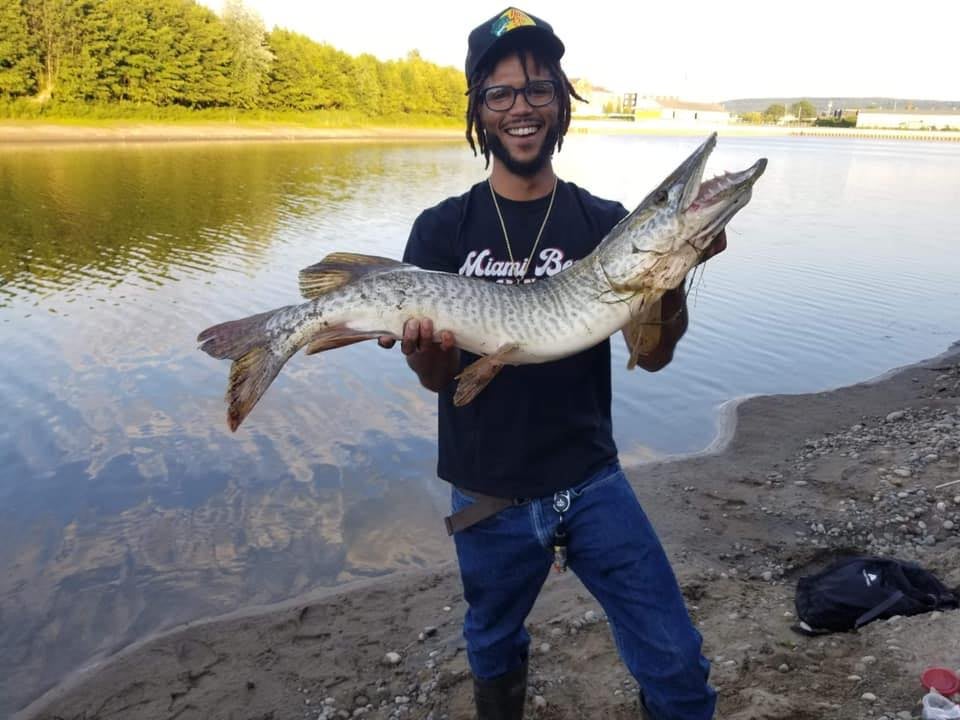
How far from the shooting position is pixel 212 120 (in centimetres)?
5122

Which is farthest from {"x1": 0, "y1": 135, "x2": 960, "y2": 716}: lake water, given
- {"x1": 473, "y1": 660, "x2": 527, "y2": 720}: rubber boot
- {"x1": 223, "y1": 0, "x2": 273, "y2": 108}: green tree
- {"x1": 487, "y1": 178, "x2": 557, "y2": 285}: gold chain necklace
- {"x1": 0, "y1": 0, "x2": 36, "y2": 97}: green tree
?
{"x1": 223, "y1": 0, "x2": 273, "y2": 108}: green tree

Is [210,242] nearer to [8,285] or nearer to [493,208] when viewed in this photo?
[8,285]

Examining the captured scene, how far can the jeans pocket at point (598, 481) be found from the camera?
8.07 feet

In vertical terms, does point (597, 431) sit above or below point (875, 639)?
above

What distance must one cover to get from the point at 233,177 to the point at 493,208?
1053 inches

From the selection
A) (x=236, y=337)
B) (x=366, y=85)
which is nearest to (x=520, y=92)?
(x=236, y=337)

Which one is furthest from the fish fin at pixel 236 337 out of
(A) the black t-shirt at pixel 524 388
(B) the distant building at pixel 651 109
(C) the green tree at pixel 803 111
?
(C) the green tree at pixel 803 111

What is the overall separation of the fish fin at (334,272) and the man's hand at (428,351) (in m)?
0.32

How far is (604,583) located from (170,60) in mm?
56792

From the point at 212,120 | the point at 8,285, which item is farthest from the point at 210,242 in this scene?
the point at 212,120

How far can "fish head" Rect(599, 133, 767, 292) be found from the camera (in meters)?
2.26

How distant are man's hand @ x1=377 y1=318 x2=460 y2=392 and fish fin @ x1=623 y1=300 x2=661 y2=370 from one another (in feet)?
2.19

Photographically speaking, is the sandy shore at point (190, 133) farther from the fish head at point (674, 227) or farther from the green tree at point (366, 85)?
the fish head at point (674, 227)

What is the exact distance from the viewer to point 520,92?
8.66 ft
